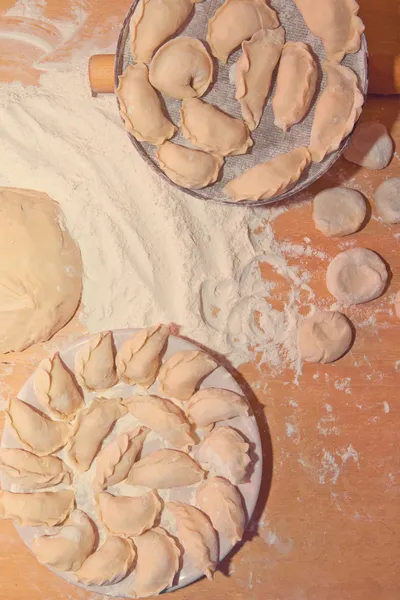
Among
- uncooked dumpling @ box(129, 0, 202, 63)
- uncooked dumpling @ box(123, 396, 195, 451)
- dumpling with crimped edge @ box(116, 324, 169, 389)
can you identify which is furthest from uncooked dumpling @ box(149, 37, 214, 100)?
uncooked dumpling @ box(123, 396, 195, 451)

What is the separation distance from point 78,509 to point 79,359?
0.81 ft

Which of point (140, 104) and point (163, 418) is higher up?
point (140, 104)

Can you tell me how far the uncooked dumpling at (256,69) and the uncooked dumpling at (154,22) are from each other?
0.10 meters

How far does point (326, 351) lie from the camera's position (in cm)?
92

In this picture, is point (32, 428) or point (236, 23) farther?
point (32, 428)

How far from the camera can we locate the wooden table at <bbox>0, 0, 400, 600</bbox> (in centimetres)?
95

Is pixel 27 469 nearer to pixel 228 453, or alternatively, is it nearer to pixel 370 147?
pixel 228 453

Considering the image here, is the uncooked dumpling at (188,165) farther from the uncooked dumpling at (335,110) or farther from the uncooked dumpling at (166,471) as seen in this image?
the uncooked dumpling at (166,471)

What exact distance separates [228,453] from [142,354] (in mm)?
204

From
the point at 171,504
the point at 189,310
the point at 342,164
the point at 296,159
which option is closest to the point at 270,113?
the point at 296,159

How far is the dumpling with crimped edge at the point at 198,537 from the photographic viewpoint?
0.84 metres

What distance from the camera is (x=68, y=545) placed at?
2.76ft

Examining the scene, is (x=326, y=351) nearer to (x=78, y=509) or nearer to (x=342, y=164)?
(x=342, y=164)

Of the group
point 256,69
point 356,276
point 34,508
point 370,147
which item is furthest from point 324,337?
point 34,508
